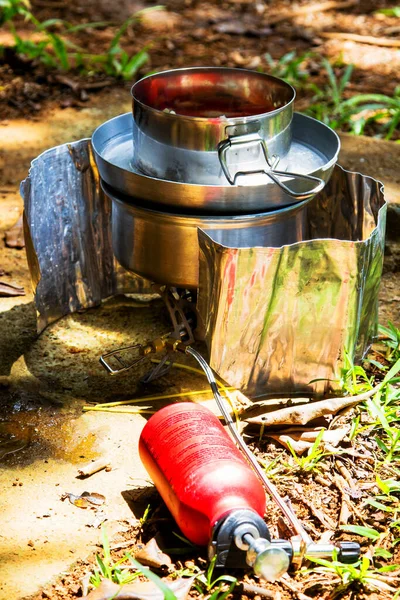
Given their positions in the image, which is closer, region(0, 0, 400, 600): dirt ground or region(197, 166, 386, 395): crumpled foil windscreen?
region(0, 0, 400, 600): dirt ground

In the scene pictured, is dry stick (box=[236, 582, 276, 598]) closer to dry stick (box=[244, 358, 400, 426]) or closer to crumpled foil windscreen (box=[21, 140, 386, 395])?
dry stick (box=[244, 358, 400, 426])

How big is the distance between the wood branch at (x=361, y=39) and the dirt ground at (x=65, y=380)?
258 mm

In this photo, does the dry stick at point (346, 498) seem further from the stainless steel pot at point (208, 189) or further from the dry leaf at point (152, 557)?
the stainless steel pot at point (208, 189)

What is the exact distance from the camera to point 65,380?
121 inches

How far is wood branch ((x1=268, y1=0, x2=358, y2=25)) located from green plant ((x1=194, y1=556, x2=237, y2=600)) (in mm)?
5563

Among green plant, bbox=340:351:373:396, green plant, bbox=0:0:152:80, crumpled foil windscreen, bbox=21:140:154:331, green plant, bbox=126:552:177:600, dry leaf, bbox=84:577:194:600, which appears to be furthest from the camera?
green plant, bbox=0:0:152:80

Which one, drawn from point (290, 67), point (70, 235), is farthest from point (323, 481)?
point (290, 67)

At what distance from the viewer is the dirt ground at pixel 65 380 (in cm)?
229

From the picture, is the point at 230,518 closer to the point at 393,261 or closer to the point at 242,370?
the point at 242,370

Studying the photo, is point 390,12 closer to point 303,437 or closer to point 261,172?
point 261,172

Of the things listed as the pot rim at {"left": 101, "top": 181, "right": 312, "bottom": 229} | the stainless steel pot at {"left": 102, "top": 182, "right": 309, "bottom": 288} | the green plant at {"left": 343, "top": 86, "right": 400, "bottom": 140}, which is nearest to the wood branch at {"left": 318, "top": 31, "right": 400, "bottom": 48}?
the green plant at {"left": 343, "top": 86, "right": 400, "bottom": 140}

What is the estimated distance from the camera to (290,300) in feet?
8.64

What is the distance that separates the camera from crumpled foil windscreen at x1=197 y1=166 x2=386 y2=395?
2555mm

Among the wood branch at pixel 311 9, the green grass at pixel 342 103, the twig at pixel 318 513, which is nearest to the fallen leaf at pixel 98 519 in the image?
the twig at pixel 318 513
